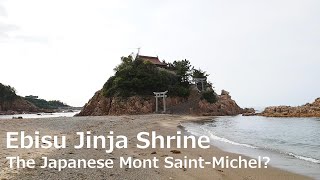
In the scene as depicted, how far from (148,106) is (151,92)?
134 inches

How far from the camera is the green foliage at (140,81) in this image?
56.8m

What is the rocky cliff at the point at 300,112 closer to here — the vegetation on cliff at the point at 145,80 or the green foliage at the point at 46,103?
the vegetation on cliff at the point at 145,80

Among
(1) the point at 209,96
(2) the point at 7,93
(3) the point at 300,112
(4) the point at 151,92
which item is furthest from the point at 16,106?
A: (3) the point at 300,112

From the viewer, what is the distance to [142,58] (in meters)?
64.9

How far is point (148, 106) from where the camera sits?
56.2 meters

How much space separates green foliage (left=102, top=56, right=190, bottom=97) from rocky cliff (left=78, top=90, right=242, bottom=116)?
48.6 inches

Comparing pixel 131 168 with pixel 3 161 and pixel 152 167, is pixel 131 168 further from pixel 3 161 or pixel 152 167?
pixel 3 161

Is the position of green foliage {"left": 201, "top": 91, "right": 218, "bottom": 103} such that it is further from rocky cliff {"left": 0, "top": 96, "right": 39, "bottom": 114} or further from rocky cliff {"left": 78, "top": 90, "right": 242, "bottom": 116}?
rocky cliff {"left": 0, "top": 96, "right": 39, "bottom": 114}

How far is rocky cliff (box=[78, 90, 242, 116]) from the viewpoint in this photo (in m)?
55.0

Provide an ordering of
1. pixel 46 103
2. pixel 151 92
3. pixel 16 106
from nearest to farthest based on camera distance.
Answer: pixel 151 92
pixel 16 106
pixel 46 103

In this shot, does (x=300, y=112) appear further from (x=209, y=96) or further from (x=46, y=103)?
(x=46, y=103)

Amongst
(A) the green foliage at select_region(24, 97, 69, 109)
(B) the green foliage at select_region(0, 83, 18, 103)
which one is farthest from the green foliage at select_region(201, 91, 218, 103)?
(A) the green foliage at select_region(24, 97, 69, 109)

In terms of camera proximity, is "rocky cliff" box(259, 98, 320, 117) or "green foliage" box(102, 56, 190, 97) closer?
"rocky cliff" box(259, 98, 320, 117)

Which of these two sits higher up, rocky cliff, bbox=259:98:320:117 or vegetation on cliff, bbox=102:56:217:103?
vegetation on cliff, bbox=102:56:217:103
